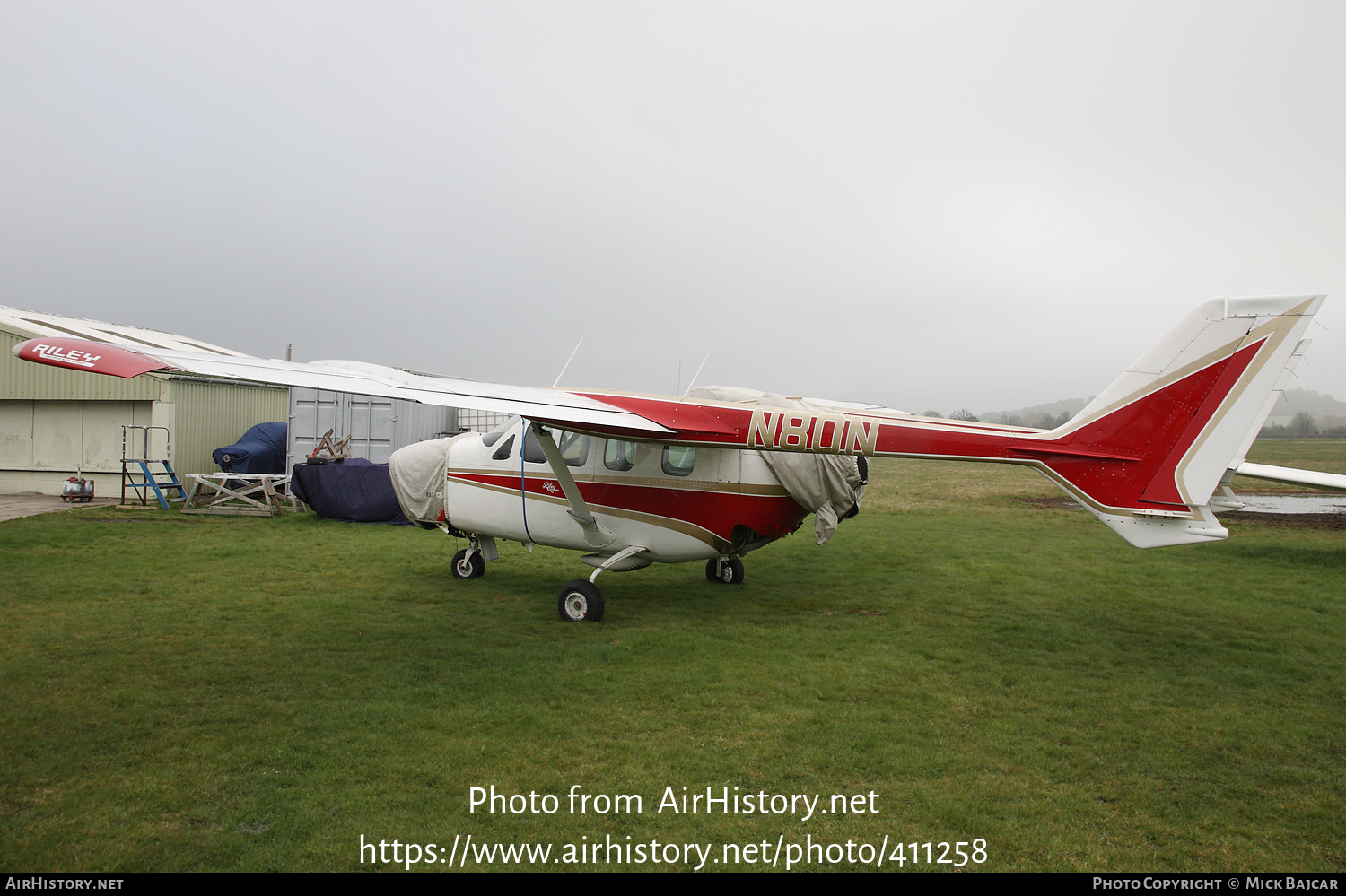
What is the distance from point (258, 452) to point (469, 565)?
12635 millimetres

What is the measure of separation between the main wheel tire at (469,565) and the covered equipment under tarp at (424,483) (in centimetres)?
80

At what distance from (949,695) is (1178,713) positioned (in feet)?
5.53

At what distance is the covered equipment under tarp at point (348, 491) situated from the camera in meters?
15.8

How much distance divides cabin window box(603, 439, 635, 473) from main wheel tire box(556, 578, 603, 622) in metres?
1.39

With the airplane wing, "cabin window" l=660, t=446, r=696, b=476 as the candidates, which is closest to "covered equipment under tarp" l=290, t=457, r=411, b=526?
the airplane wing

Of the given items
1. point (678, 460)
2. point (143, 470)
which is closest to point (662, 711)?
point (678, 460)

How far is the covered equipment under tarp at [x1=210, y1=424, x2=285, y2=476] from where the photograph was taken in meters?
19.2

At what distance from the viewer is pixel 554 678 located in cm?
636

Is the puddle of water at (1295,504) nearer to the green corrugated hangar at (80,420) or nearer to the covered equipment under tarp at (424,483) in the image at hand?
the covered equipment under tarp at (424,483)

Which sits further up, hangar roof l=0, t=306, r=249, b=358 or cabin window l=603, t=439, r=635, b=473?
hangar roof l=0, t=306, r=249, b=358

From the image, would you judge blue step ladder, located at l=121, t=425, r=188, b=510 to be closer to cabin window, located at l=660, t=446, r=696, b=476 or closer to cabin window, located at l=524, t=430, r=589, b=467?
cabin window, located at l=524, t=430, r=589, b=467

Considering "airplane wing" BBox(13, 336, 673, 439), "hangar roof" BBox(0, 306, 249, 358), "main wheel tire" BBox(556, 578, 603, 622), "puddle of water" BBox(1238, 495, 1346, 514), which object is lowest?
"main wheel tire" BBox(556, 578, 603, 622)

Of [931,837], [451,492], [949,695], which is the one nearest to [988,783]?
[931,837]

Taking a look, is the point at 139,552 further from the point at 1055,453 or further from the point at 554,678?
the point at 1055,453
